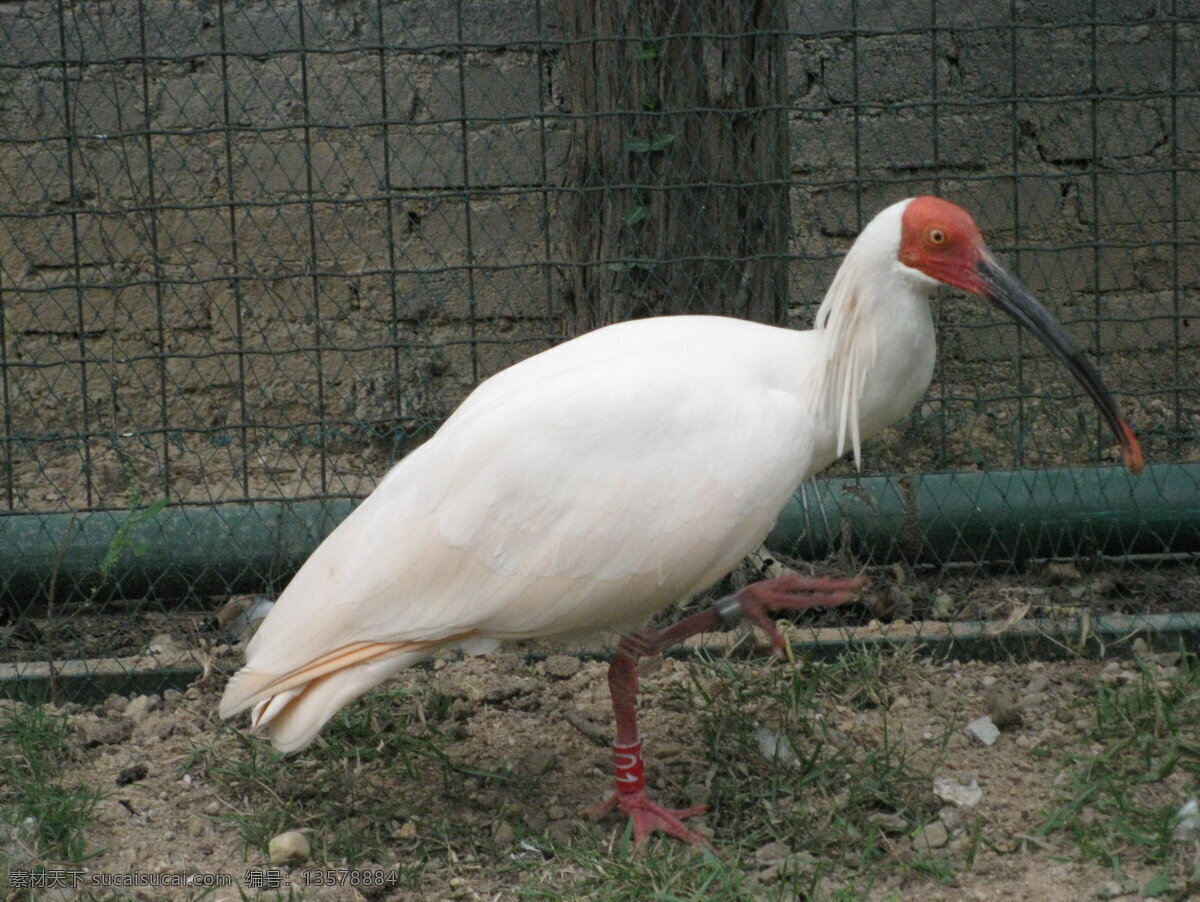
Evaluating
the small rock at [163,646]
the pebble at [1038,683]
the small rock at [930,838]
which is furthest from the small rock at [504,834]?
the pebble at [1038,683]

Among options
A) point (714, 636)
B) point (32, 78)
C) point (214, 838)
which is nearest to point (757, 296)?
point (714, 636)

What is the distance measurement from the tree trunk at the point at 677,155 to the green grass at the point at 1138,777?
5.16 ft

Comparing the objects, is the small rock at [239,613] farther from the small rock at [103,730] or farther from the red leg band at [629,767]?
the red leg band at [629,767]

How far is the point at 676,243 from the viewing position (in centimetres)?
449

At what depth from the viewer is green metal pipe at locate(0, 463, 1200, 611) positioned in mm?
4555

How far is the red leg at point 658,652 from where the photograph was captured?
3449 millimetres

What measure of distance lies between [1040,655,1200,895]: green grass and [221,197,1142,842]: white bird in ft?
2.57

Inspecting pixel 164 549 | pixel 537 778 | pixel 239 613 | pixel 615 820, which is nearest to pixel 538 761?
pixel 537 778

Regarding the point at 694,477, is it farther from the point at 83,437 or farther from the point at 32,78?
the point at 32,78

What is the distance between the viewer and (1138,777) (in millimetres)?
3619

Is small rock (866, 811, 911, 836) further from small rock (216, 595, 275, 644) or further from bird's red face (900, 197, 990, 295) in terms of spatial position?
small rock (216, 595, 275, 644)

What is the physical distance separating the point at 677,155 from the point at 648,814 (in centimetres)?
198

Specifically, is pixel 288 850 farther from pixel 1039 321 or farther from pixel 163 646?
pixel 1039 321

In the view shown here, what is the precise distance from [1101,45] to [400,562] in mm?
4020
